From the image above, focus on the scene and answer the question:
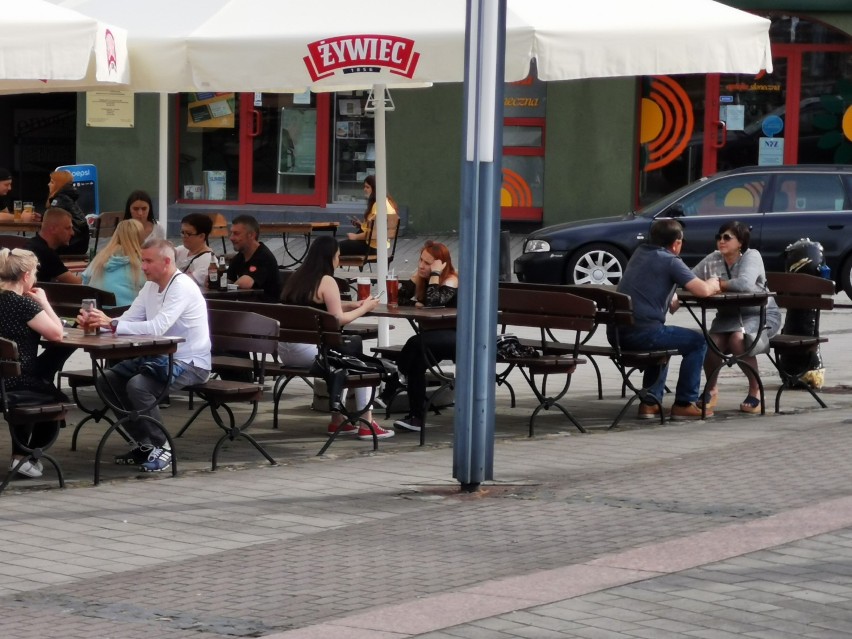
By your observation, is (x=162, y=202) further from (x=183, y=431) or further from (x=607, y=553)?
(x=607, y=553)

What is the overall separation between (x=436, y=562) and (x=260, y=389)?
2.64 m

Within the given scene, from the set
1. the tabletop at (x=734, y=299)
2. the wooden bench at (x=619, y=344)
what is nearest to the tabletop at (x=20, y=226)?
the wooden bench at (x=619, y=344)

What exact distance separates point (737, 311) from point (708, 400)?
2.09 feet

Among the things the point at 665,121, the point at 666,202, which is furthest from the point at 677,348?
the point at 665,121

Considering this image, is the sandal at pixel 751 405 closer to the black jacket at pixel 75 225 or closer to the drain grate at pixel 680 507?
the drain grate at pixel 680 507

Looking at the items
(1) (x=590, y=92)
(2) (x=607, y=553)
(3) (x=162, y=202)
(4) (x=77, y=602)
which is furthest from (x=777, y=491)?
(1) (x=590, y=92)

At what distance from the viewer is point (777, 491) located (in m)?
8.11

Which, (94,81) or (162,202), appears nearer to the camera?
(94,81)

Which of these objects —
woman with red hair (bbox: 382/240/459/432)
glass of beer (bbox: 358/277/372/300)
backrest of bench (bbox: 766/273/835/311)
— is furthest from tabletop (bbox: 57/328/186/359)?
backrest of bench (bbox: 766/273/835/311)

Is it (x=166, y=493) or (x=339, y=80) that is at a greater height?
(x=339, y=80)

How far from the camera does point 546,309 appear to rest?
10.2 m

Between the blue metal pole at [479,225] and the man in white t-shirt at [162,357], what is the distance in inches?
68.7

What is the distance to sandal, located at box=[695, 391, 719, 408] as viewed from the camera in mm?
10688

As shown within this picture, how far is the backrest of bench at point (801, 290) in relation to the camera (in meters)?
11.2
